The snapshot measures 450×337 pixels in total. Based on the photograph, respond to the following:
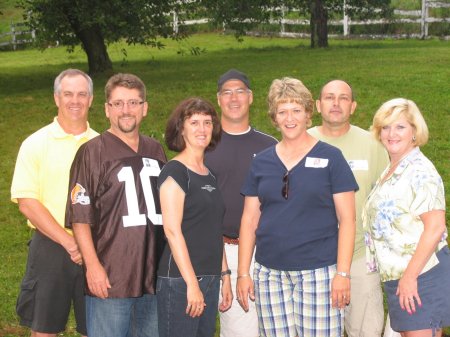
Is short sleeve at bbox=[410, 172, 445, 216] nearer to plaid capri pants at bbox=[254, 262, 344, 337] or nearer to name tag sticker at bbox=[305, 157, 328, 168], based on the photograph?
name tag sticker at bbox=[305, 157, 328, 168]

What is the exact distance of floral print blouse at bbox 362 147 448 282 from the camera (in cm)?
494

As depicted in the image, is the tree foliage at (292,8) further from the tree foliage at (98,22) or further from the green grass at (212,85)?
the tree foliage at (98,22)

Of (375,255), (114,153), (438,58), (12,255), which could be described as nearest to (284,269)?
(375,255)

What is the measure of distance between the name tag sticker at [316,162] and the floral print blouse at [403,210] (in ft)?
1.38

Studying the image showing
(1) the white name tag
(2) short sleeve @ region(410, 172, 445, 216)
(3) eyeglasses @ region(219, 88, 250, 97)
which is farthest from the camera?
(3) eyeglasses @ region(219, 88, 250, 97)

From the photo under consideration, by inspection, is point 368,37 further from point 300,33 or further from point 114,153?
point 114,153

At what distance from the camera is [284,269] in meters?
5.10

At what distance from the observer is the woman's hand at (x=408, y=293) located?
4938 millimetres

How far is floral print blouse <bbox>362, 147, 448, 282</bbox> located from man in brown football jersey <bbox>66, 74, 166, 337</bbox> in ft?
4.52

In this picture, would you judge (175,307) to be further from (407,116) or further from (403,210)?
(407,116)

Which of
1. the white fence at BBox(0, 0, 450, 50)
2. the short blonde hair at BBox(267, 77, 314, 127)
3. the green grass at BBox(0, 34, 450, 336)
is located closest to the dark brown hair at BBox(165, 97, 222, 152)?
the short blonde hair at BBox(267, 77, 314, 127)

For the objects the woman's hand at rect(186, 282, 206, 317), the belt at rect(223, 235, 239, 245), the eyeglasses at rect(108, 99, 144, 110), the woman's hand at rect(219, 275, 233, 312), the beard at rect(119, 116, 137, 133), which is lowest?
the woman's hand at rect(219, 275, 233, 312)

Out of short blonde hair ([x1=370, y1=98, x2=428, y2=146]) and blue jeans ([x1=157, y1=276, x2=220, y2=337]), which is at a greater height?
short blonde hair ([x1=370, y1=98, x2=428, y2=146])

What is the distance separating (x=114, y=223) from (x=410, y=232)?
70.9 inches
